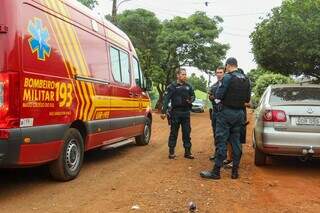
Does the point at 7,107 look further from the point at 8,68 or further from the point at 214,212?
the point at 214,212

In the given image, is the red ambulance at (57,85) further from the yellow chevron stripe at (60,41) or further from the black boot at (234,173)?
the black boot at (234,173)

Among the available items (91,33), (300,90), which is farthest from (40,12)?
(300,90)

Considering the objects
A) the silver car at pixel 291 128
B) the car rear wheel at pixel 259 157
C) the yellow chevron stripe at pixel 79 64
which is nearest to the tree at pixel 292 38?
the car rear wheel at pixel 259 157

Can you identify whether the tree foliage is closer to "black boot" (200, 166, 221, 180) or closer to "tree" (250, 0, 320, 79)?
"tree" (250, 0, 320, 79)

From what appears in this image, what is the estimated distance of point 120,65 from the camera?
10.2m

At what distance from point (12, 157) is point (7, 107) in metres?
0.59

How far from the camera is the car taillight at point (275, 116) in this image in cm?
830

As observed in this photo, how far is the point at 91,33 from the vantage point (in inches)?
336

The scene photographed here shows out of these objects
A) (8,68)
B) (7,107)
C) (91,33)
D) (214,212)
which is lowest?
(214,212)

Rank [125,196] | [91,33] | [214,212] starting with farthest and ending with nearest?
1. [91,33]
2. [125,196]
3. [214,212]

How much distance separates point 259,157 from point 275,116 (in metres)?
1.04

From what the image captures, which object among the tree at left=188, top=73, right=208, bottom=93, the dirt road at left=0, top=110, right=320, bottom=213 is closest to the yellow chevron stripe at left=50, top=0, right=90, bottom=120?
the dirt road at left=0, top=110, right=320, bottom=213

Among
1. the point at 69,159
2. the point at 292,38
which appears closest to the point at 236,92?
the point at 69,159

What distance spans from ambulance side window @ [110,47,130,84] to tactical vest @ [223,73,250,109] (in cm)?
253
